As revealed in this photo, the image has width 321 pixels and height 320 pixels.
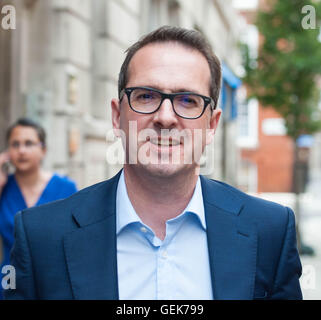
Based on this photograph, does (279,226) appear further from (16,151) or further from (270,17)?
(270,17)

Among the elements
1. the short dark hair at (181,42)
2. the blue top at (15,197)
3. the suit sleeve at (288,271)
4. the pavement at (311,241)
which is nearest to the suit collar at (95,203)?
the short dark hair at (181,42)

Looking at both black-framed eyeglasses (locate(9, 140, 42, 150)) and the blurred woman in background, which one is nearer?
the blurred woman in background

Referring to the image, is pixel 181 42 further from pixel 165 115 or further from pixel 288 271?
pixel 288 271

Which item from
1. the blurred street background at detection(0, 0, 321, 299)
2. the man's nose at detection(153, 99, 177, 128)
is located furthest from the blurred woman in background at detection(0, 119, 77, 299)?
the man's nose at detection(153, 99, 177, 128)

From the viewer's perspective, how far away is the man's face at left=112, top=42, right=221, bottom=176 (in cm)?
167

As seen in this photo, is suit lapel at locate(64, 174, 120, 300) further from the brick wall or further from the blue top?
the brick wall

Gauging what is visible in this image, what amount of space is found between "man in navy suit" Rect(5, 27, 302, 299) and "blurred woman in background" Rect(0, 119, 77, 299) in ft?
5.45

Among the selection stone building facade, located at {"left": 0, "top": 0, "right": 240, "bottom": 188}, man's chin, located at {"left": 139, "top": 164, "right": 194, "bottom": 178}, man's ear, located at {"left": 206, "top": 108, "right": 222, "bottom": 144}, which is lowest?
man's chin, located at {"left": 139, "top": 164, "right": 194, "bottom": 178}

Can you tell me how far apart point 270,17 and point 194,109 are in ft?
31.8

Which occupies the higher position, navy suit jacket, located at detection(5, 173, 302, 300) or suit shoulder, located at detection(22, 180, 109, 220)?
suit shoulder, located at detection(22, 180, 109, 220)

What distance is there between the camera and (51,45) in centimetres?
562

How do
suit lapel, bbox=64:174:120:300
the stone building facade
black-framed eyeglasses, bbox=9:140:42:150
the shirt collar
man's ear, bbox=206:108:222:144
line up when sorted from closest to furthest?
1. suit lapel, bbox=64:174:120:300
2. the shirt collar
3. man's ear, bbox=206:108:222:144
4. black-framed eyeglasses, bbox=9:140:42:150
5. the stone building facade

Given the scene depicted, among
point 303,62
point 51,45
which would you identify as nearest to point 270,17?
point 303,62

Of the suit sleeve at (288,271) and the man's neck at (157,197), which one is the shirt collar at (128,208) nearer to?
the man's neck at (157,197)
